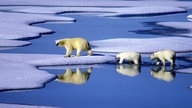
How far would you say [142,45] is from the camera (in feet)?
44.4

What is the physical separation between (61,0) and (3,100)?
23742 mm

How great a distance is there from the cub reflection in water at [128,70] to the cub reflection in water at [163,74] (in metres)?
0.29

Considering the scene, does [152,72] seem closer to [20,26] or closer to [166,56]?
[166,56]

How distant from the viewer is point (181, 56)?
1238 cm

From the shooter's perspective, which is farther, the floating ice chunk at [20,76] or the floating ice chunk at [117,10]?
the floating ice chunk at [117,10]

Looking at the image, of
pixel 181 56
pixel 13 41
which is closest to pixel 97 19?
pixel 13 41

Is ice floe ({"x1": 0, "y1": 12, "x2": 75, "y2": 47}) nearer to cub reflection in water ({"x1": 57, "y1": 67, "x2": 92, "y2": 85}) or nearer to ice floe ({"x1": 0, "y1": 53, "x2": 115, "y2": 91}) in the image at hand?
ice floe ({"x1": 0, "y1": 53, "x2": 115, "y2": 91})

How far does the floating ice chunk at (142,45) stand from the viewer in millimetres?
12992

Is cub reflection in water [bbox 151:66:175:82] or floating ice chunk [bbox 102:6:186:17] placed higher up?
cub reflection in water [bbox 151:66:175:82]

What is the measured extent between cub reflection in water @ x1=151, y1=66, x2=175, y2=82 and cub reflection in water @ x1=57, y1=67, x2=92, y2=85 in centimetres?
114

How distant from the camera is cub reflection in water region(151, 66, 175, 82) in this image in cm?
1000

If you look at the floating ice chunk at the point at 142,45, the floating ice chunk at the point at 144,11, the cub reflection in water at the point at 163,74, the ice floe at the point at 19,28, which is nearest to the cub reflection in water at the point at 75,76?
the cub reflection in water at the point at 163,74

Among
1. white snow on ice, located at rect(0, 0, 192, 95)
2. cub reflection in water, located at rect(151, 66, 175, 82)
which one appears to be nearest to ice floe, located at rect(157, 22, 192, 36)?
white snow on ice, located at rect(0, 0, 192, 95)

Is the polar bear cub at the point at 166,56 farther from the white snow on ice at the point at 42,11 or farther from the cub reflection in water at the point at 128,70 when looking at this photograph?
the white snow on ice at the point at 42,11
